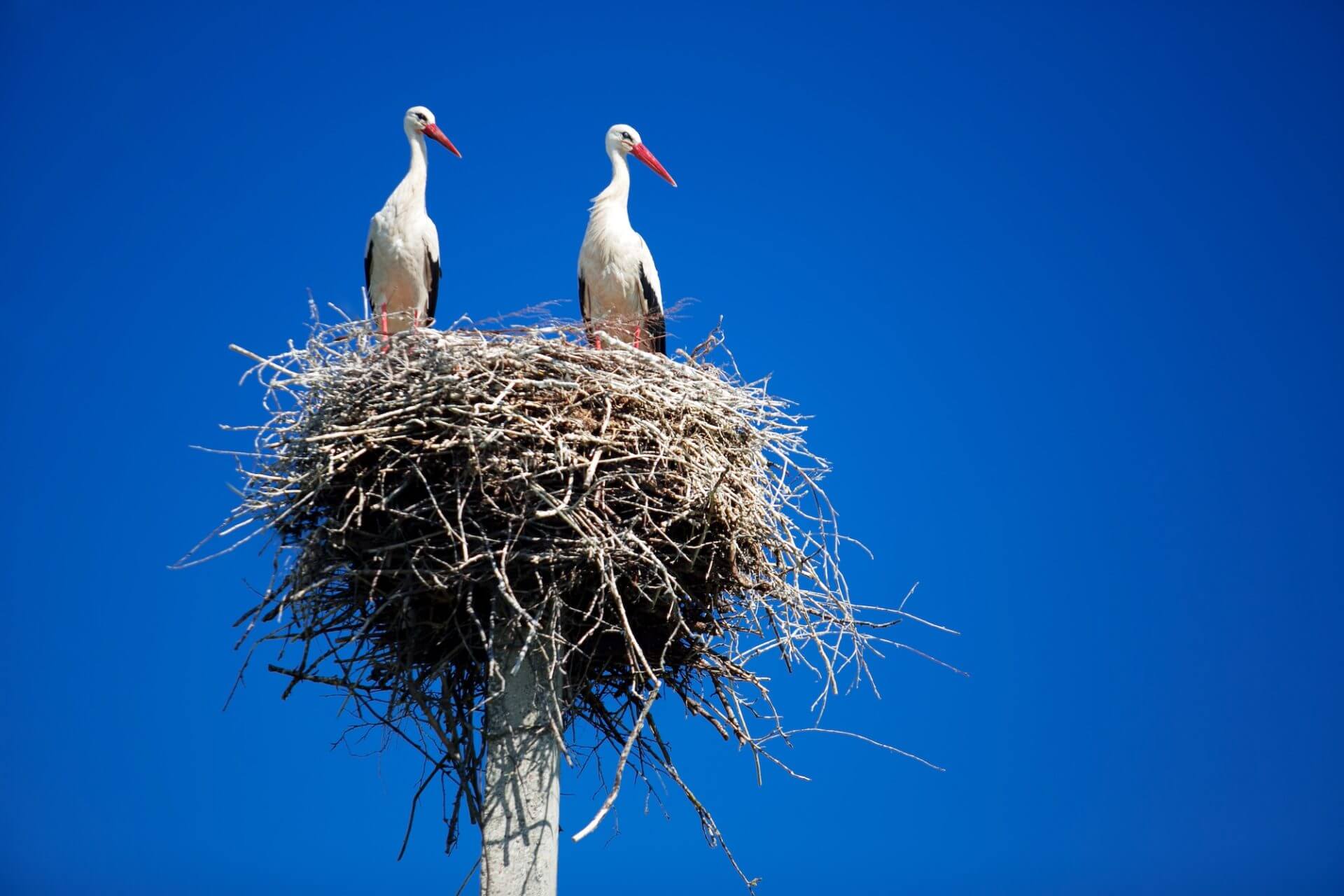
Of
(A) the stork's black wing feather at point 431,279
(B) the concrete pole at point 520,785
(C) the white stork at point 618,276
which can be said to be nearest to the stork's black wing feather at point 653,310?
(C) the white stork at point 618,276

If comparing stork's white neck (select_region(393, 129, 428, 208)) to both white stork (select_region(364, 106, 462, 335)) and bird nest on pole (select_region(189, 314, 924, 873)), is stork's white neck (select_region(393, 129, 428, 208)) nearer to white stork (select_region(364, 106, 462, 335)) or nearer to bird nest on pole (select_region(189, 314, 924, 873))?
white stork (select_region(364, 106, 462, 335))

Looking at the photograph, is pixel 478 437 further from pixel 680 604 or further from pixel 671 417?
A: pixel 680 604

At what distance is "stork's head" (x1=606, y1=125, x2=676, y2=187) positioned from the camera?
923cm

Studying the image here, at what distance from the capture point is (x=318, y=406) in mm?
5441

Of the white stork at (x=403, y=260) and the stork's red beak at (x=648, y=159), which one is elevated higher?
the stork's red beak at (x=648, y=159)

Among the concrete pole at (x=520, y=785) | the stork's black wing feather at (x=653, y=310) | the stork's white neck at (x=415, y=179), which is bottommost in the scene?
the concrete pole at (x=520, y=785)

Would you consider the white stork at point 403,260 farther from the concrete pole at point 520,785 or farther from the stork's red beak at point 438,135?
the concrete pole at point 520,785

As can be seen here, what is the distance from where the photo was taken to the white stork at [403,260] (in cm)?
823

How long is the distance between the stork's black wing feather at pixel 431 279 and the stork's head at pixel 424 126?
103 centimetres

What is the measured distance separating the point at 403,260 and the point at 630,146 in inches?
78.8

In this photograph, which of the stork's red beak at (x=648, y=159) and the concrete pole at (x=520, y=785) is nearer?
the concrete pole at (x=520, y=785)

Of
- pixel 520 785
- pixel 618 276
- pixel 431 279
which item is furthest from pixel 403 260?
pixel 520 785

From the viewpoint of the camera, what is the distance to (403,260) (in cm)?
821

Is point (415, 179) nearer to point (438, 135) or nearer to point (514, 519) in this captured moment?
point (438, 135)
